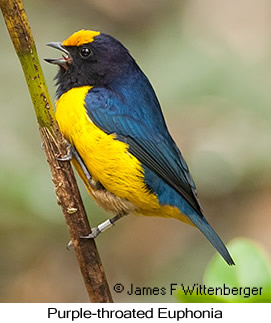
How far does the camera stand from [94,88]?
2.88 meters

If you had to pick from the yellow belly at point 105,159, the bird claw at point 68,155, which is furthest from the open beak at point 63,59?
the bird claw at point 68,155

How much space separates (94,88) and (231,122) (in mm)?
1407

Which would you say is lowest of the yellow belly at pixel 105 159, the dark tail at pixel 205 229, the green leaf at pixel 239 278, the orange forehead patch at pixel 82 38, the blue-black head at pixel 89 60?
the dark tail at pixel 205 229

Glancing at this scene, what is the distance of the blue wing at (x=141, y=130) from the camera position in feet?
9.04

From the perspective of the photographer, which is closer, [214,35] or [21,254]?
[21,254]

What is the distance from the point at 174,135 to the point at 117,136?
150 cm

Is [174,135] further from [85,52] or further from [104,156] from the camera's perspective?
[104,156]

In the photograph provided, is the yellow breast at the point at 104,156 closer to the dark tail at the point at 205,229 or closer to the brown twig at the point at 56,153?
the dark tail at the point at 205,229

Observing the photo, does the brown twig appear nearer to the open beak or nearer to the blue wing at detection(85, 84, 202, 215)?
the blue wing at detection(85, 84, 202, 215)

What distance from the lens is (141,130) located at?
9.20 feet

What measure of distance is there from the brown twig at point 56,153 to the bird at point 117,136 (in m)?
0.28

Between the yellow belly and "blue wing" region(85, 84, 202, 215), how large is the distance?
4cm

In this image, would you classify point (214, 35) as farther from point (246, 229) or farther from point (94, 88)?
point (94, 88)
